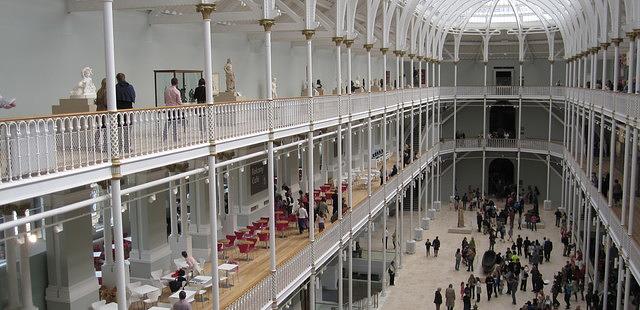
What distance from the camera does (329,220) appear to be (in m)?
21.4

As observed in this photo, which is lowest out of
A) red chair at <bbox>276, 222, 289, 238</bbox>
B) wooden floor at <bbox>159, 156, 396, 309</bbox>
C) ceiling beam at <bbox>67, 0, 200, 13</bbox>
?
wooden floor at <bbox>159, 156, 396, 309</bbox>

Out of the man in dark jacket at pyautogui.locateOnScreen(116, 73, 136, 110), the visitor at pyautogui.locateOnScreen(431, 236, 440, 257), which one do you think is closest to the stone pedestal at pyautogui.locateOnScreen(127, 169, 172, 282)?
the man in dark jacket at pyautogui.locateOnScreen(116, 73, 136, 110)

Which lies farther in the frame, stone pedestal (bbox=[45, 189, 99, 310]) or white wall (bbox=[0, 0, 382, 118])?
stone pedestal (bbox=[45, 189, 99, 310])

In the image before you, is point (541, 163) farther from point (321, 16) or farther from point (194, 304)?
point (194, 304)

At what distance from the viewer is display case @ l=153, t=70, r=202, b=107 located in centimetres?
1585

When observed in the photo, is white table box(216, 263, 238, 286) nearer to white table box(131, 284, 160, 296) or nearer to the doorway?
white table box(131, 284, 160, 296)

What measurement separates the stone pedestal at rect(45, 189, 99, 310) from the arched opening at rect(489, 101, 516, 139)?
3736 centimetres

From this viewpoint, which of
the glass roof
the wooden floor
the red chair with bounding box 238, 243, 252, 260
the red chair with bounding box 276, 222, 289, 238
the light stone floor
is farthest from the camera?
the glass roof

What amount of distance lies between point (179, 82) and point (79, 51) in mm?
3125

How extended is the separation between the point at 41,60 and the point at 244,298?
6.46 meters

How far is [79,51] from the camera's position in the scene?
13562 mm

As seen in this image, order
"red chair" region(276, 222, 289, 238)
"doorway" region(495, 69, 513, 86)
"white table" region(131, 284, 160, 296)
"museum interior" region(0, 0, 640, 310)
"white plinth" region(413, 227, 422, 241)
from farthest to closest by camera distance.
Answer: "doorway" region(495, 69, 513, 86), "white plinth" region(413, 227, 422, 241), "red chair" region(276, 222, 289, 238), "white table" region(131, 284, 160, 296), "museum interior" region(0, 0, 640, 310)

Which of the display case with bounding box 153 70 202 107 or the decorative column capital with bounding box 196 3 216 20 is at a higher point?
the decorative column capital with bounding box 196 3 216 20

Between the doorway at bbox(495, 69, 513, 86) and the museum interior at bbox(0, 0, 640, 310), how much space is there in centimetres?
421
